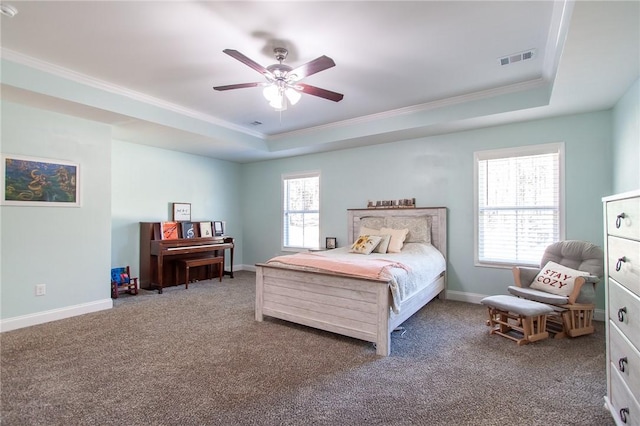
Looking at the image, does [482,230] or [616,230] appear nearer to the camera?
[616,230]

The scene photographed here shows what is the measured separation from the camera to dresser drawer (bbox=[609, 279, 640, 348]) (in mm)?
1464

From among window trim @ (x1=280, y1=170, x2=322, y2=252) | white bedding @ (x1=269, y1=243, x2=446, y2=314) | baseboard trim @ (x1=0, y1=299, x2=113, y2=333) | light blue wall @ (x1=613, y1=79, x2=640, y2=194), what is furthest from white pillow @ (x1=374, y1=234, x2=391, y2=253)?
baseboard trim @ (x1=0, y1=299, x2=113, y2=333)

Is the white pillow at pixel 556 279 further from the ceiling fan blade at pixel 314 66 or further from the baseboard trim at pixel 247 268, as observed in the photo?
the baseboard trim at pixel 247 268

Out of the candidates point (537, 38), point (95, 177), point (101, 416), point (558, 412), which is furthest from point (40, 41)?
point (558, 412)

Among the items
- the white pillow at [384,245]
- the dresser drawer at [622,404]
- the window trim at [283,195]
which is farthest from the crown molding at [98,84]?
the dresser drawer at [622,404]

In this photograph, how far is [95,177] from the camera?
4016 millimetres

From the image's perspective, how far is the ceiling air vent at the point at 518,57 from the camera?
114 inches

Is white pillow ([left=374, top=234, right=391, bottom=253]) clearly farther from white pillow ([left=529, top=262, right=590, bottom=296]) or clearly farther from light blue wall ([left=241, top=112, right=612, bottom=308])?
white pillow ([left=529, top=262, right=590, bottom=296])

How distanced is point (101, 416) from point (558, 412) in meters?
2.74

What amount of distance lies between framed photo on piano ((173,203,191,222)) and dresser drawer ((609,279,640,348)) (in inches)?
231

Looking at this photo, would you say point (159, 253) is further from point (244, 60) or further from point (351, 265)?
point (244, 60)

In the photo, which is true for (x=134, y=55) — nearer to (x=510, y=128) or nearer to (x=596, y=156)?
(x=510, y=128)

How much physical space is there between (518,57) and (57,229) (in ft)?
17.3

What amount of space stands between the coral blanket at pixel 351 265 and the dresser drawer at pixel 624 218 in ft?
5.02
